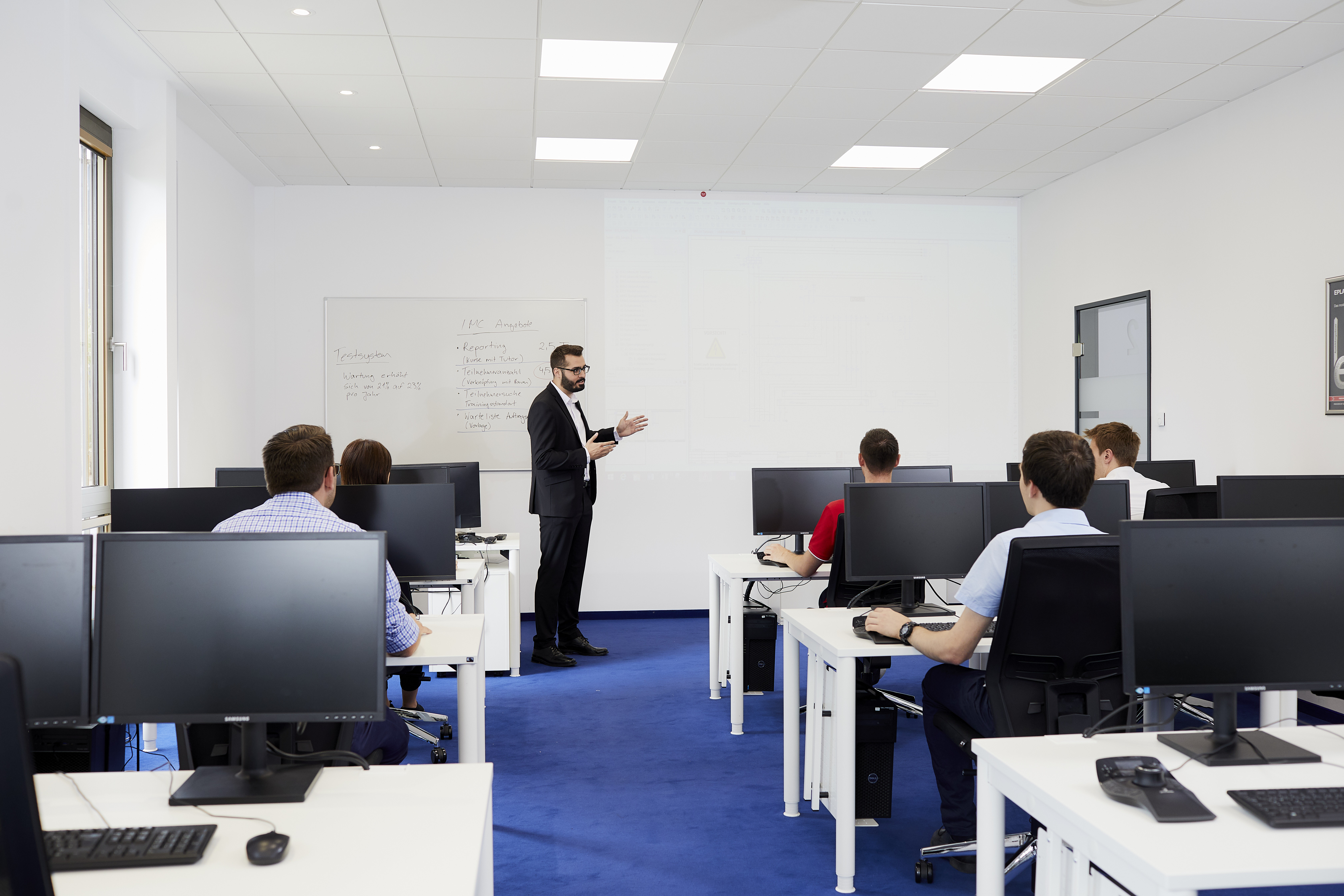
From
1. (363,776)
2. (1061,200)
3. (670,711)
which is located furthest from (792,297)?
(363,776)

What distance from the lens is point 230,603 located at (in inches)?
65.4

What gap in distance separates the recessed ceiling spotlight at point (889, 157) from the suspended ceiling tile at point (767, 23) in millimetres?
1729

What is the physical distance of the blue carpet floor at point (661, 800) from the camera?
2.69 meters

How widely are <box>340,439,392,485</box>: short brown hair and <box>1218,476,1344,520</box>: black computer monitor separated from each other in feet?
11.0

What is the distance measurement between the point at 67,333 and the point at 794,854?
9.63 ft

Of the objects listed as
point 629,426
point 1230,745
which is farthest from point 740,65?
point 1230,745

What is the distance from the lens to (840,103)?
4.74 meters

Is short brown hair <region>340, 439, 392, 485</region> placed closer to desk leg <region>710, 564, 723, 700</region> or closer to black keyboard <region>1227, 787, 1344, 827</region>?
desk leg <region>710, 564, 723, 700</region>

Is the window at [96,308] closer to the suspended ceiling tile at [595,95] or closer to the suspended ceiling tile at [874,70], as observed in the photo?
the suspended ceiling tile at [595,95]

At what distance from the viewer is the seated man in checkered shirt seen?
2.25 meters

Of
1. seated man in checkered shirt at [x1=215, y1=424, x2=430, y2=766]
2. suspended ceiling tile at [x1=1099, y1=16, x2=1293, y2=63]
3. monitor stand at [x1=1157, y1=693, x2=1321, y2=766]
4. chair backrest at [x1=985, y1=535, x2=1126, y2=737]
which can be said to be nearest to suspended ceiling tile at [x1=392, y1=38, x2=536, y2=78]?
seated man in checkered shirt at [x1=215, y1=424, x2=430, y2=766]

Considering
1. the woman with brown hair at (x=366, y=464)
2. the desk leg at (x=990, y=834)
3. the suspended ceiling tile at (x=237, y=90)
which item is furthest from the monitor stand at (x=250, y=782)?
the suspended ceiling tile at (x=237, y=90)

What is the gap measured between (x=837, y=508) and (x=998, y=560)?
1.39 metres

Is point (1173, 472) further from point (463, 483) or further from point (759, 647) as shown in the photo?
point (463, 483)
